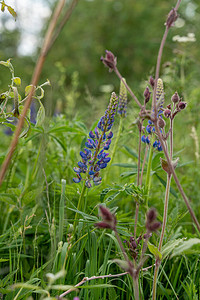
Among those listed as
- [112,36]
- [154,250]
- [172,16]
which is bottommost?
[154,250]

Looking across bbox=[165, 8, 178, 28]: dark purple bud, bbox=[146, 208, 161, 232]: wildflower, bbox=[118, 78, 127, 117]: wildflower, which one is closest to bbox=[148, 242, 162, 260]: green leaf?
bbox=[146, 208, 161, 232]: wildflower

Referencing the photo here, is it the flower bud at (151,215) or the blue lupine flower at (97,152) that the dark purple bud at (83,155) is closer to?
the blue lupine flower at (97,152)

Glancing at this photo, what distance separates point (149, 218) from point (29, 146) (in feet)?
4.67

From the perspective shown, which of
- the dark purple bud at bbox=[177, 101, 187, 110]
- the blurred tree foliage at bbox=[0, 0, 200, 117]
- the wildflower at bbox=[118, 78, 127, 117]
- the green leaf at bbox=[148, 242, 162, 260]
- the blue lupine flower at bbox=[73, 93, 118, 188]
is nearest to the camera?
the green leaf at bbox=[148, 242, 162, 260]

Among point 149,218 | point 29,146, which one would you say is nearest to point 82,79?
point 29,146

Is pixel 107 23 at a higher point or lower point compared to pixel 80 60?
higher

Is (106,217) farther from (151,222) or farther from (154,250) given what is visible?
(154,250)

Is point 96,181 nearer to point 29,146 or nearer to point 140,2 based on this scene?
point 29,146

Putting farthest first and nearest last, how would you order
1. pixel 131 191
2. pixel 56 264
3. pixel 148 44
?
pixel 148 44, pixel 131 191, pixel 56 264

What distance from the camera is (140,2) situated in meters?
21.7

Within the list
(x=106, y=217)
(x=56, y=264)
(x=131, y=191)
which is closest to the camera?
(x=106, y=217)

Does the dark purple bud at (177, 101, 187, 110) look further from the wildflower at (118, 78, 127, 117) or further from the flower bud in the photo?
the wildflower at (118, 78, 127, 117)

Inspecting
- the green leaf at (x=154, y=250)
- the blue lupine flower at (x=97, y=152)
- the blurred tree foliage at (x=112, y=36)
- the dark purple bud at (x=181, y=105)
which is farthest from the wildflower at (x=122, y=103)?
the blurred tree foliage at (x=112, y=36)

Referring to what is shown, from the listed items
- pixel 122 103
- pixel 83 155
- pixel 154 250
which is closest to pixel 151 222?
pixel 154 250
